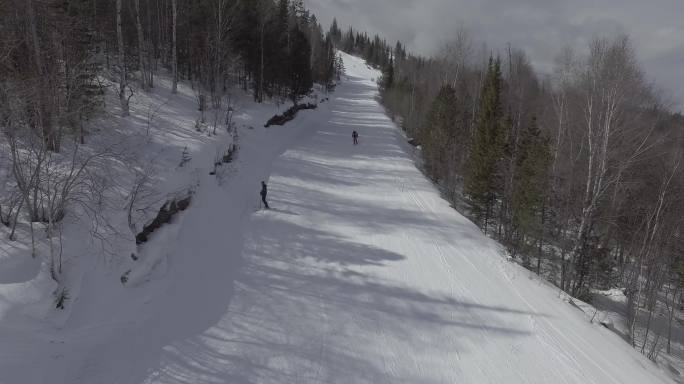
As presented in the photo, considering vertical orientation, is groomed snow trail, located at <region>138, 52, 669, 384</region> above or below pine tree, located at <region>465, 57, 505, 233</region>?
below

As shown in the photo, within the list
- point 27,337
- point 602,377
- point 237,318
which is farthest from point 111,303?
point 602,377

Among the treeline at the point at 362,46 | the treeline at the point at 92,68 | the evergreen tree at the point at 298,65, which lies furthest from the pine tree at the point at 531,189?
the treeline at the point at 362,46

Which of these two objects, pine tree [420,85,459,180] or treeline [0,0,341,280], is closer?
treeline [0,0,341,280]

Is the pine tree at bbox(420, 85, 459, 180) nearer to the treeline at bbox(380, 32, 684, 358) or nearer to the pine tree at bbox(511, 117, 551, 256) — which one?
the treeline at bbox(380, 32, 684, 358)

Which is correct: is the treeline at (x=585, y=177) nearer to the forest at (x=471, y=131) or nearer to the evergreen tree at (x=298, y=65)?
the forest at (x=471, y=131)

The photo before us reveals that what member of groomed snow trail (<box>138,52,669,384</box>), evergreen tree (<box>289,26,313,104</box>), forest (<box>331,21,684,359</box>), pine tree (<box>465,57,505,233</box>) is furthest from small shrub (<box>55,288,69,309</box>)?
evergreen tree (<box>289,26,313,104</box>)
